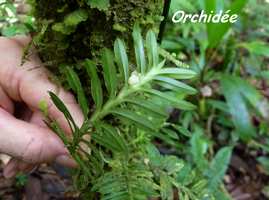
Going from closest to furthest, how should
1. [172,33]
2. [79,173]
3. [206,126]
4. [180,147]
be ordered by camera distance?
[79,173], [180,147], [206,126], [172,33]

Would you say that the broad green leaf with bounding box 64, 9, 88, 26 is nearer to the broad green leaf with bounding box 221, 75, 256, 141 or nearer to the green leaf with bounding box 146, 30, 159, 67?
the green leaf with bounding box 146, 30, 159, 67

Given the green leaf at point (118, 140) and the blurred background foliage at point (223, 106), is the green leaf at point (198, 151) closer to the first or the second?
the blurred background foliage at point (223, 106)

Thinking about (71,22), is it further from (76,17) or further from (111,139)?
(111,139)

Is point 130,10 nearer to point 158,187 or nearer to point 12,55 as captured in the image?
point 12,55

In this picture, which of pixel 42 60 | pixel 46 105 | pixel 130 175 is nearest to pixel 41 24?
pixel 42 60

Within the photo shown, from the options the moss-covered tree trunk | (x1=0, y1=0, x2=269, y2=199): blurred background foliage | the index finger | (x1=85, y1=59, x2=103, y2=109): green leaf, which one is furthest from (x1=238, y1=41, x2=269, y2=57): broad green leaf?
(x1=85, y1=59, x2=103, y2=109): green leaf

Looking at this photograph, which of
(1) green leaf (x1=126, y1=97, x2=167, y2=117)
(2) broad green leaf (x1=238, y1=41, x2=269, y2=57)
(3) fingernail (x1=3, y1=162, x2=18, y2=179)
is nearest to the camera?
(1) green leaf (x1=126, y1=97, x2=167, y2=117)
